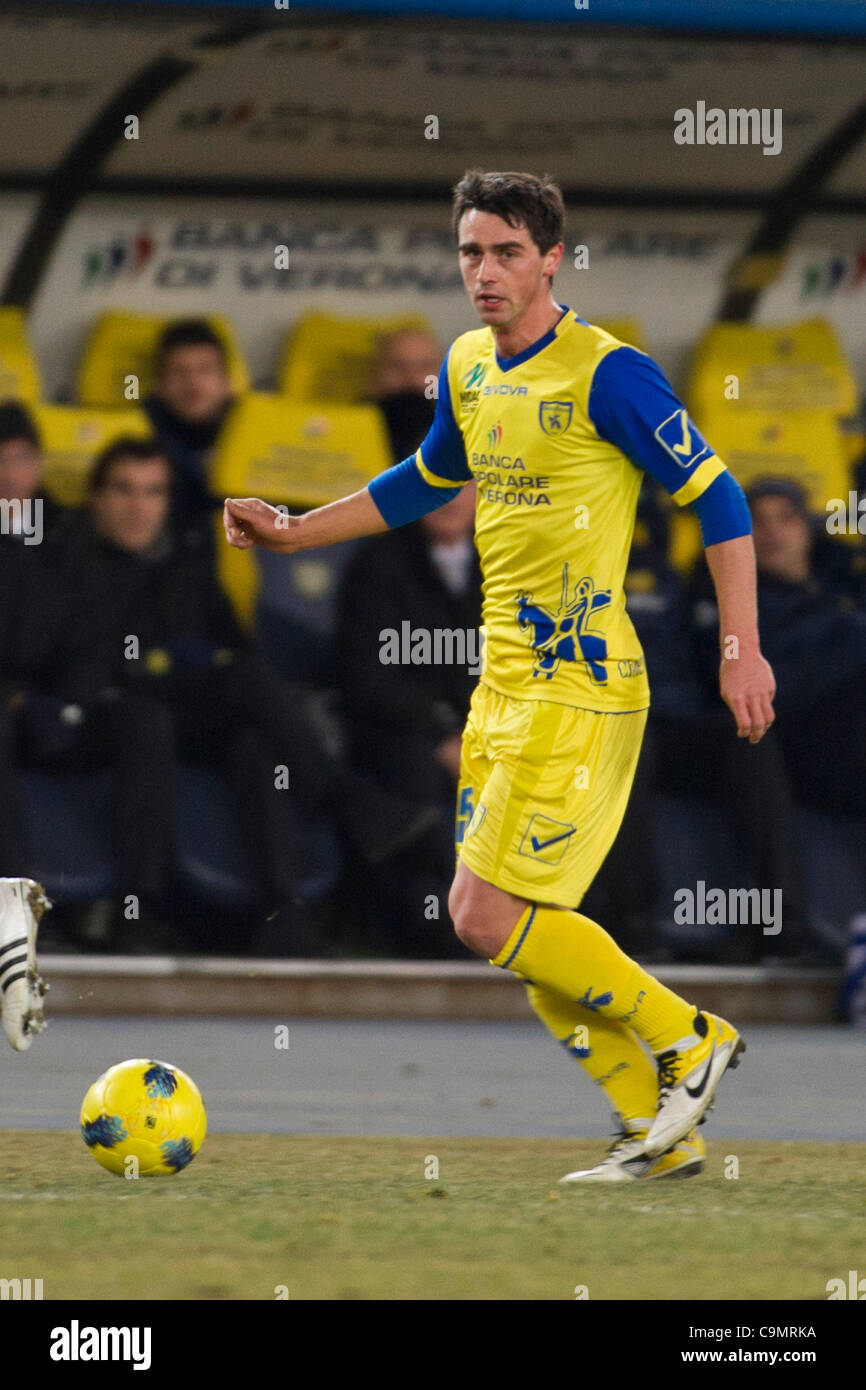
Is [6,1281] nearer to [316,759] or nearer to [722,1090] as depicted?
[722,1090]

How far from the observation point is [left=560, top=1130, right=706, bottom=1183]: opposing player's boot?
4.61 metres

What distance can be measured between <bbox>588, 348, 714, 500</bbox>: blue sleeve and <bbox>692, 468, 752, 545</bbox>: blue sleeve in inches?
2.0

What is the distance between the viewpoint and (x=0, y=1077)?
656 centimetres

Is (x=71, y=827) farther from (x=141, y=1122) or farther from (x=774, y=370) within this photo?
(x=141, y=1122)

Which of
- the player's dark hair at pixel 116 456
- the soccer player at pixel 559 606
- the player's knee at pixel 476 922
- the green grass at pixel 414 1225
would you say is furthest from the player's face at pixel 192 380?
the player's knee at pixel 476 922

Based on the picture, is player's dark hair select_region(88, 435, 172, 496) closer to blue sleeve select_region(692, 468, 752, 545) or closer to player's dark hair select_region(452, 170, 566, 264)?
player's dark hair select_region(452, 170, 566, 264)

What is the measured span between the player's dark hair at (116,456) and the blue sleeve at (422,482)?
11.2ft

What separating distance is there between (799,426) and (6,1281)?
20.9ft

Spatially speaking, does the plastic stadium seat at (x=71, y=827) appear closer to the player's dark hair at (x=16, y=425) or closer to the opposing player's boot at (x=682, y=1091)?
the player's dark hair at (x=16, y=425)

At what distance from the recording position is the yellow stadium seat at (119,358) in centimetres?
876

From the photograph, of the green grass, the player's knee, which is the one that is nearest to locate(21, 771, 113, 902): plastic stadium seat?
the green grass

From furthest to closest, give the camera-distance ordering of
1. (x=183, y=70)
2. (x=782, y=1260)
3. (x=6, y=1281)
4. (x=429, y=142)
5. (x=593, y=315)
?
(x=593, y=315)
(x=429, y=142)
(x=183, y=70)
(x=782, y=1260)
(x=6, y=1281)

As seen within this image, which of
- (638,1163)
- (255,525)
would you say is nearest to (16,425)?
(255,525)

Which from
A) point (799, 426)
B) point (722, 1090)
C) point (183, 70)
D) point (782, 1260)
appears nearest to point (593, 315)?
point (799, 426)
